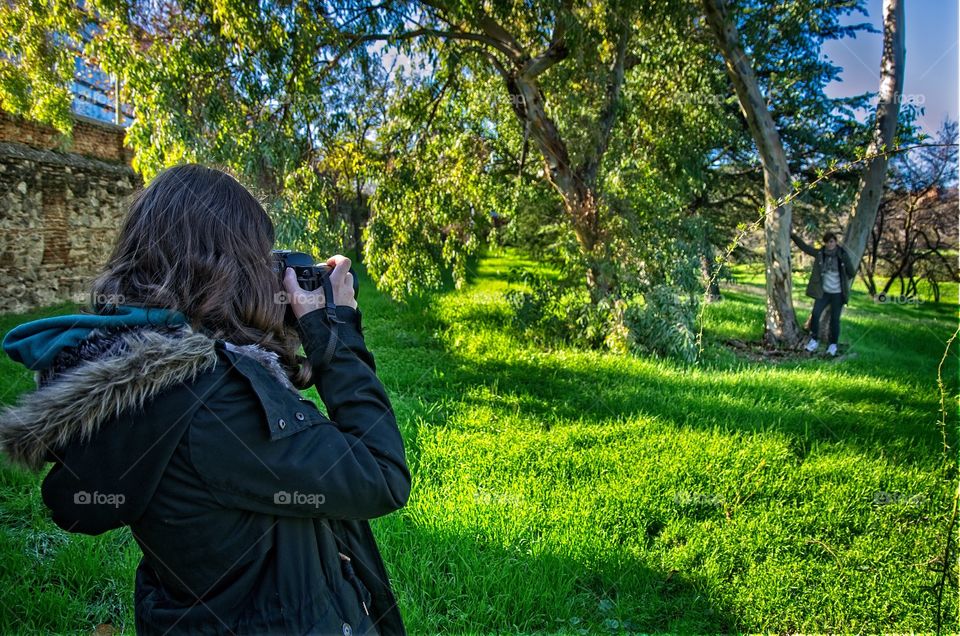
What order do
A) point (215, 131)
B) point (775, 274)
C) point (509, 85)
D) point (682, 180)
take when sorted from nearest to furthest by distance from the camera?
point (215, 131)
point (509, 85)
point (775, 274)
point (682, 180)

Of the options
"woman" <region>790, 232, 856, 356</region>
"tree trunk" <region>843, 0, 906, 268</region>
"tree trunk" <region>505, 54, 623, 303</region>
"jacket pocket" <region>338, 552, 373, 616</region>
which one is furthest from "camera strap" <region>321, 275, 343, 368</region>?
"tree trunk" <region>843, 0, 906, 268</region>

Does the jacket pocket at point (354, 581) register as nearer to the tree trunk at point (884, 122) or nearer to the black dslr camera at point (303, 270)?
the black dslr camera at point (303, 270)

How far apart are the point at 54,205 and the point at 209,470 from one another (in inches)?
355

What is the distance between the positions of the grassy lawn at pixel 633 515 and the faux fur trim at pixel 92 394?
1933 millimetres

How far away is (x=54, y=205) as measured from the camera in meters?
7.96

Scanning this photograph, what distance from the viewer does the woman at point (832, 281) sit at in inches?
339

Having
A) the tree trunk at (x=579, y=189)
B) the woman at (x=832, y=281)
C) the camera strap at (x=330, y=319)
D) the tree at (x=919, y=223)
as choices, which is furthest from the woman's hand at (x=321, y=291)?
the tree at (x=919, y=223)

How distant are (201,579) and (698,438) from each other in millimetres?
3979

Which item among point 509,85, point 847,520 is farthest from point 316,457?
point 509,85

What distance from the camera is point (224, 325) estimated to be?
1266 mm

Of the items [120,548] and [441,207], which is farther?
[441,207]

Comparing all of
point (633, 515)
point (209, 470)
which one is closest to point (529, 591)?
point (633, 515)

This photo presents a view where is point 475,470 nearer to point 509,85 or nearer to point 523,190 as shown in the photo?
point 509,85

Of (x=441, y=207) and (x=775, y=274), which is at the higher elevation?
(x=441, y=207)
